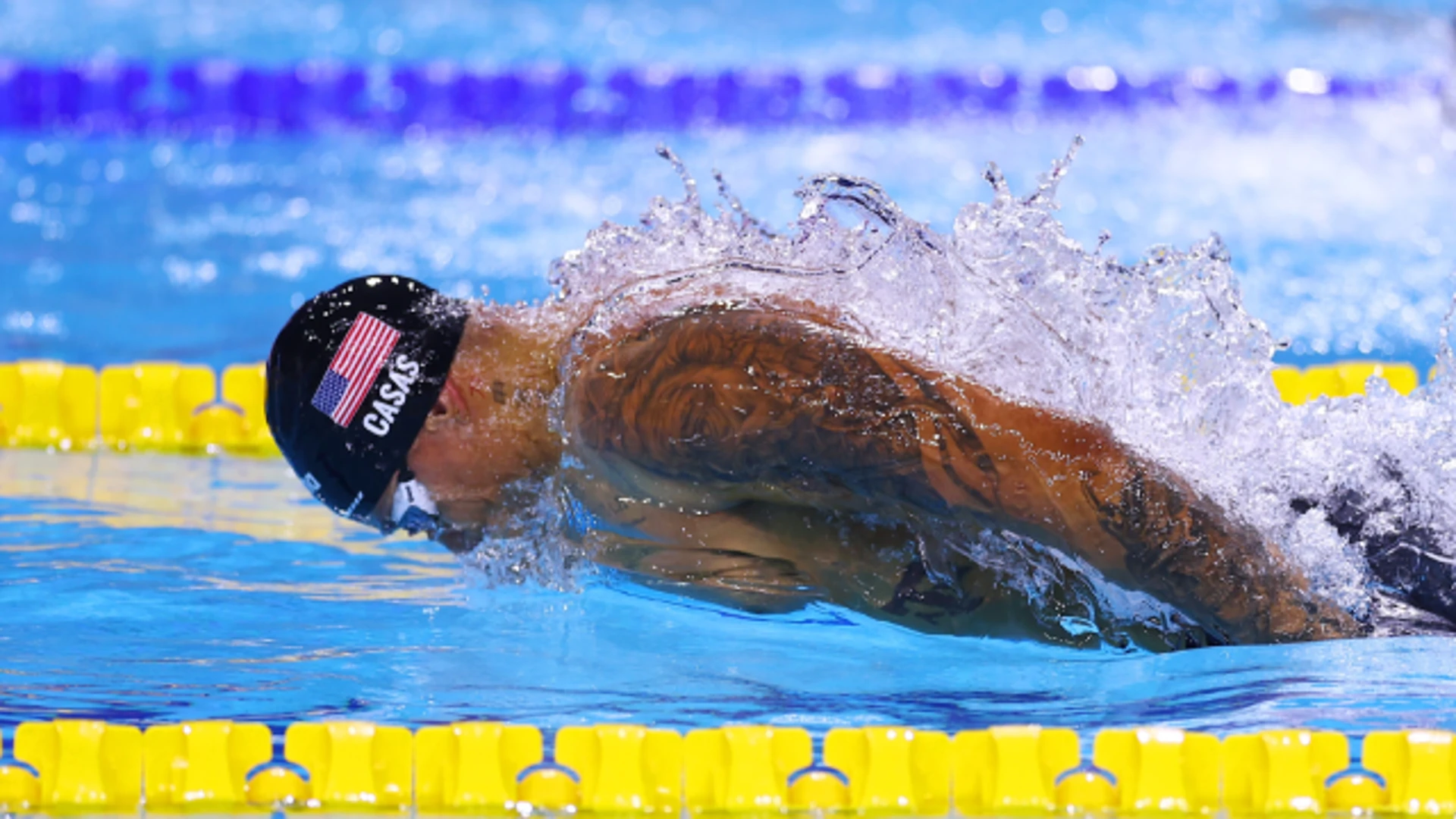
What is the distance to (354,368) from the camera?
2.27 m

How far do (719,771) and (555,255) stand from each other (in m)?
4.25

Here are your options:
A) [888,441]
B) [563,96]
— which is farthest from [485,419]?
[563,96]

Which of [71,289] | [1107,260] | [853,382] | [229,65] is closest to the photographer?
[853,382]

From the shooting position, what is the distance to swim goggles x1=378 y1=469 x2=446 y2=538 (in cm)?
231

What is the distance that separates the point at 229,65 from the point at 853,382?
7731 mm

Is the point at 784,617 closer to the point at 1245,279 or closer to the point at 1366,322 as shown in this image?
the point at 1366,322

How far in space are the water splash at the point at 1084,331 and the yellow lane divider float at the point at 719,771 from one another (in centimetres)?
33

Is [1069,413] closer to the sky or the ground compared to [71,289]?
closer to the ground

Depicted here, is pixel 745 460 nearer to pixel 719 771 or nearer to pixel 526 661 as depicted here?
pixel 719 771

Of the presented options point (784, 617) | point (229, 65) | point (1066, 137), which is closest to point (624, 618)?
point (784, 617)

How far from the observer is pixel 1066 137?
329 inches

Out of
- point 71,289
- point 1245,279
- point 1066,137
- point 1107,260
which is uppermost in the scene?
point 1066,137

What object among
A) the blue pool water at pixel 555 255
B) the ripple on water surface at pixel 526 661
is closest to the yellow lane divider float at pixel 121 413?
the blue pool water at pixel 555 255

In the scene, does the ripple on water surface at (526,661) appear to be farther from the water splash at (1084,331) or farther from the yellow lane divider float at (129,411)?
the yellow lane divider float at (129,411)
